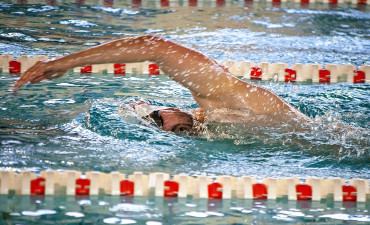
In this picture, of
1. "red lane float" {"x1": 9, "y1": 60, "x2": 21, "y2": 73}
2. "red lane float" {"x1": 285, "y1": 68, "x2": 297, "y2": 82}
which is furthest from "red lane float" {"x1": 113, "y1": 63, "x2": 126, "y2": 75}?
"red lane float" {"x1": 285, "y1": 68, "x2": 297, "y2": 82}

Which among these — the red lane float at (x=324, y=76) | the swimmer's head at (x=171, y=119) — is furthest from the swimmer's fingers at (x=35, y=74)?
the red lane float at (x=324, y=76)

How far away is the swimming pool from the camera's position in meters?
2.37

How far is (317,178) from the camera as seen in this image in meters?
2.60

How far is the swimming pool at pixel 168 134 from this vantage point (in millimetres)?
2373

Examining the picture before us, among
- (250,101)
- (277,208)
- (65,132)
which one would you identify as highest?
(250,101)

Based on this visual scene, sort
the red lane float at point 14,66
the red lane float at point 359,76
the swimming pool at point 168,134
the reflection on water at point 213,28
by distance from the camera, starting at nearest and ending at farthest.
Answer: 1. the swimming pool at point 168,134
2. the red lane float at point 14,66
3. the red lane float at point 359,76
4. the reflection on water at point 213,28

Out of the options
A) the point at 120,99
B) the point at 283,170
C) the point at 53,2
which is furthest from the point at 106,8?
the point at 283,170

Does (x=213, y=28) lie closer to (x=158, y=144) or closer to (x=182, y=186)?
(x=158, y=144)

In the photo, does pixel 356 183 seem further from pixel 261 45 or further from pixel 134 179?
pixel 261 45

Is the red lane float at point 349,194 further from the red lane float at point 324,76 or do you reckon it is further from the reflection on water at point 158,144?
the red lane float at point 324,76

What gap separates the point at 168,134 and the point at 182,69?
0.54 meters

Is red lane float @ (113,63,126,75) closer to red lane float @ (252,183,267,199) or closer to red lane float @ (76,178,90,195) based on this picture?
red lane float @ (76,178,90,195)

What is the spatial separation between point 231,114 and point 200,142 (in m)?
0.29

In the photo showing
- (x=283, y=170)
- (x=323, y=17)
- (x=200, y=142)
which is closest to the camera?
(x=283, y=170)
